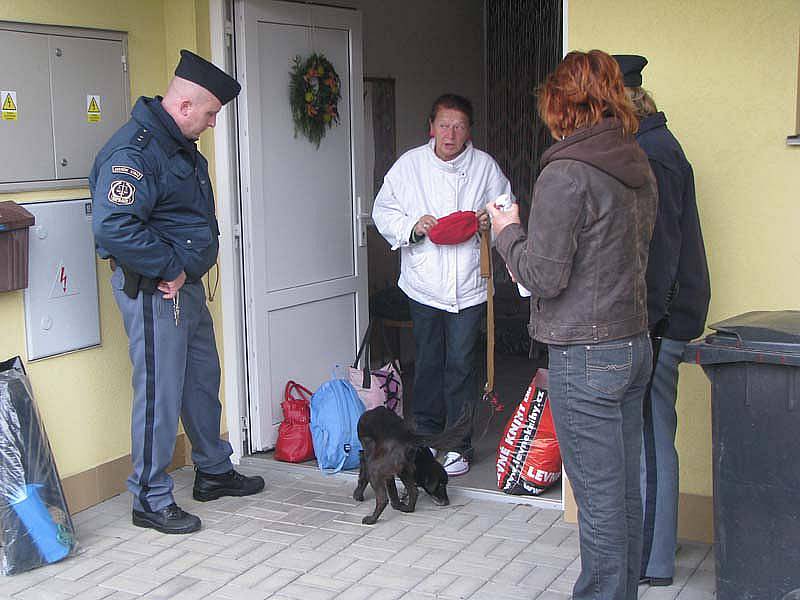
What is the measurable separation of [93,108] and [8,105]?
18.4 inches

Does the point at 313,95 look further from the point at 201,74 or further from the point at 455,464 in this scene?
the point at 455,464

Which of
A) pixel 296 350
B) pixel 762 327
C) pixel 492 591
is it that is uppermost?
pixel 762 327

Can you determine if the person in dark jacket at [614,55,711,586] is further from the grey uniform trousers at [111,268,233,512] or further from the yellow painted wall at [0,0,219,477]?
the yellow painted wall at [0,0,219,477]

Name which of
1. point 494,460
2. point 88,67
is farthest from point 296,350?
point 88,67

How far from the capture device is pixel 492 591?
3.63m

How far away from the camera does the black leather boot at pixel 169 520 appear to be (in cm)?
424

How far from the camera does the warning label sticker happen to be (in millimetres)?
4441

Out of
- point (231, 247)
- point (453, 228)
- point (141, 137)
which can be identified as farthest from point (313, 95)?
point (141, 137)

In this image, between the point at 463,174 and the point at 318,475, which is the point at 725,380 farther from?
the point at 318,475

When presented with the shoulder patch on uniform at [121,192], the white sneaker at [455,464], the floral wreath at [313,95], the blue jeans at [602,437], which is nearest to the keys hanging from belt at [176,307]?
the shoulder patch on uniform at [121,192]

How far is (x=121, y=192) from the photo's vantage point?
12.9 ft

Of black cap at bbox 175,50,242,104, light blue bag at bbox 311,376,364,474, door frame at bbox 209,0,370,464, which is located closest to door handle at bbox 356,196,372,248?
door frame at bbox 209,0,370,464

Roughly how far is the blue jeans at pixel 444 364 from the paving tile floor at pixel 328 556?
1.45 feet

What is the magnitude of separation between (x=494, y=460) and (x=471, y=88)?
13.9 feet
